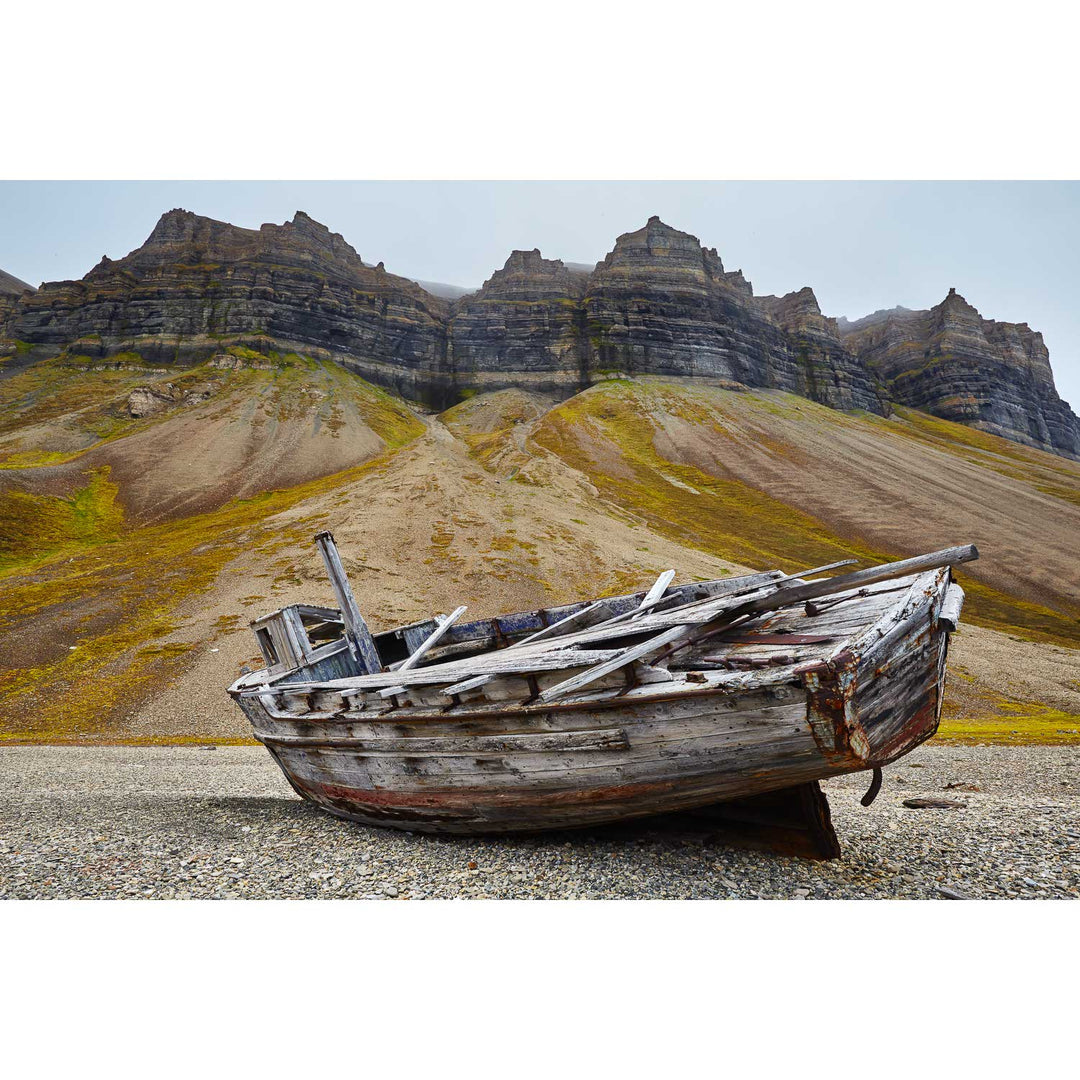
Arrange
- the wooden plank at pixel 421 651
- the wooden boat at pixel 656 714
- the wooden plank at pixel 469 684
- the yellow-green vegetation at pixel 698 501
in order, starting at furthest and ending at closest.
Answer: the yellow-green vegetation at pixel 698 501, the wooden plank at pixel 421 651, the wooden plank at pixel 469 684, the wooden boat at pixel 656 714

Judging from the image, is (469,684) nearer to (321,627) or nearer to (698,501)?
(321,627)

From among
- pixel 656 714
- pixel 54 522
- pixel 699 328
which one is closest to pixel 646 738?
pixel 656 714

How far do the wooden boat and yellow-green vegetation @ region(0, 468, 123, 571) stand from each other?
174ft

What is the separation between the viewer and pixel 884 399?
501 feet

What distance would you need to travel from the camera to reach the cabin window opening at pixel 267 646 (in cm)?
1324

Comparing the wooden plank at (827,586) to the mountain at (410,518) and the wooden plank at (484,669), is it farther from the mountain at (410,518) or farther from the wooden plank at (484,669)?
the mountain at (410,518)

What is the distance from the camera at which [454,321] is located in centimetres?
14538

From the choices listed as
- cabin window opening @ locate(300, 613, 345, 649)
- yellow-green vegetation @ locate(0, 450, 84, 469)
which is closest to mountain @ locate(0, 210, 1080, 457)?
yellow-green vegetation @ locate(0, 450, 84, 469)

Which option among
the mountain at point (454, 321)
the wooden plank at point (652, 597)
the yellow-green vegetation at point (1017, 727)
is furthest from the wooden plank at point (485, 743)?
the mountain at point (454, 321)

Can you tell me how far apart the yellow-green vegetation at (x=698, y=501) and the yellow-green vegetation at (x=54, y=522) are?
4909 cm

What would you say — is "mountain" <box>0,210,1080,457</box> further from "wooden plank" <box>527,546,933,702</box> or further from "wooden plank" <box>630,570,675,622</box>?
"wooden plank" <box>527,546,933,702</box>

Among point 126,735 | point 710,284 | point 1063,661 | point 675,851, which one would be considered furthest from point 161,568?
point 710,284

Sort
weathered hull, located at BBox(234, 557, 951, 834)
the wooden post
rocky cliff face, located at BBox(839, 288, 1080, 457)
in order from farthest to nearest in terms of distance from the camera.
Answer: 1. rocky cliff face, located at BBox(839, 288, 1080, 457)
2. the wooden post
3. weathered hull, located at BBox(234, 557, 951, 834)

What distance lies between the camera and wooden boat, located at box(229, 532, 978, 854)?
5.94 m
